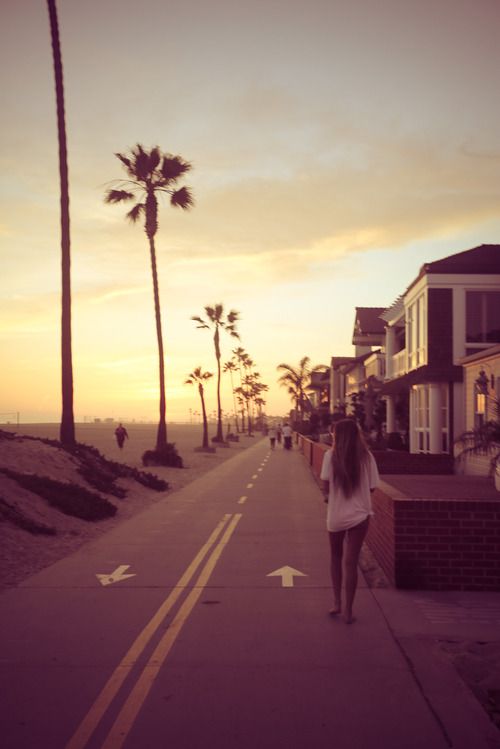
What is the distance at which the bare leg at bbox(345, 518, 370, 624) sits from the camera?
7469 mm

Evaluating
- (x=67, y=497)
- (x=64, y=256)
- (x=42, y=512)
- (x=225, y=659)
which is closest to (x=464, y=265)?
(x=64, y=256)

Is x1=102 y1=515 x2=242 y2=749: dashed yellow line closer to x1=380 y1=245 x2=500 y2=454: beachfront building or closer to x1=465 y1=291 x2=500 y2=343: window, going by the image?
x1=380 y1=245 x2=500 y2=454: beachfront building

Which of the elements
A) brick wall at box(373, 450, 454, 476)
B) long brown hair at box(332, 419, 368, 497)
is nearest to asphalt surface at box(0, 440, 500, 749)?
long brown hair at box(332, 419, 368, 497)

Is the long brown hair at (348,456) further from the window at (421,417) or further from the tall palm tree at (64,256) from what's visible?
the window at (421,417)

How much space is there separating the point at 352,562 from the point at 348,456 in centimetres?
105

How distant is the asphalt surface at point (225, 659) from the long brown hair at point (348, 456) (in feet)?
4.49

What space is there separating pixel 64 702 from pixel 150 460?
1074 inches

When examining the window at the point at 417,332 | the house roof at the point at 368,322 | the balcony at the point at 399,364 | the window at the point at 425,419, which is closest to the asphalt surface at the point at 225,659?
the window at the point at 425,419

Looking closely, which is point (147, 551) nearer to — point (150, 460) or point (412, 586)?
point (412, 586)

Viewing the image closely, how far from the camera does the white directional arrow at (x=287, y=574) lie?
931 cm

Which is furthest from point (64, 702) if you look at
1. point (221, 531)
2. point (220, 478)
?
point (220, 478)

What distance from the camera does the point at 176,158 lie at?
3266cm

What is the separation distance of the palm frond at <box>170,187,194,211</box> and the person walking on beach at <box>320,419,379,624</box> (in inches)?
1046

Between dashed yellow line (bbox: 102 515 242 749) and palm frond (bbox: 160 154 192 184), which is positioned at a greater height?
palm frond (bbox: 160 154 192 184)
